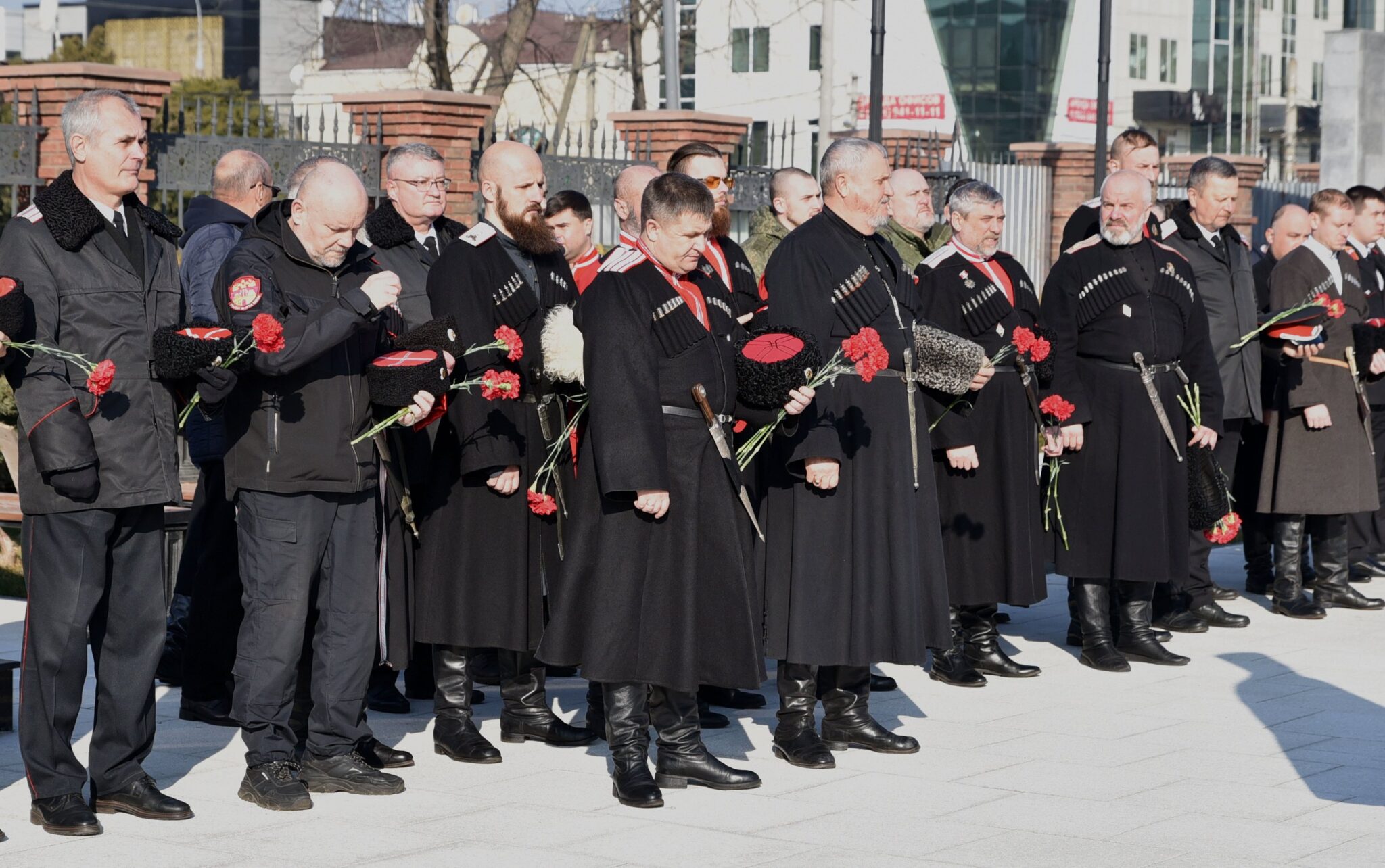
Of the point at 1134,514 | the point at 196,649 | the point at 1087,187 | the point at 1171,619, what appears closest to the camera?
the point at 196,649

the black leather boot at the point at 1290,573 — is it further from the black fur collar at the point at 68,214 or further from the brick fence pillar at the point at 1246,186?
the brick fence pillar at the point at 1246,186

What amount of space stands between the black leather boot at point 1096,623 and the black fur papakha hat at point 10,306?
509 centimetres

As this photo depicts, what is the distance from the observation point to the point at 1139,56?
6172cm

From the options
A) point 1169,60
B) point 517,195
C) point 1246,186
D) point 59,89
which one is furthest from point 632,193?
point 1169,60

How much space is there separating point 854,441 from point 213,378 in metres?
2.36

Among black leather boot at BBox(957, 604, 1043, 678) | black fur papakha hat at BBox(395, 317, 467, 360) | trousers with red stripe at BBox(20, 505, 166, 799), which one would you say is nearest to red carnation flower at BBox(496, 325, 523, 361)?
black fur papakha hat at BBox(395, 317, 467, 360)

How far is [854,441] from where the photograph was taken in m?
Answer: 6.99

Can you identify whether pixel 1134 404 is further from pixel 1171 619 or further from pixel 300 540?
pixel 300 540

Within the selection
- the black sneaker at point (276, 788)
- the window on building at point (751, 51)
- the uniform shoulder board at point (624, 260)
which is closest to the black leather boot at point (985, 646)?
the uniform shoulder board at point (624, 260)

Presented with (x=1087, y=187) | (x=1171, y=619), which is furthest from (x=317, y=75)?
(x=1171, y=619)

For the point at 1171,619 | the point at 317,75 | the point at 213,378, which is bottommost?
the point at 1171,619

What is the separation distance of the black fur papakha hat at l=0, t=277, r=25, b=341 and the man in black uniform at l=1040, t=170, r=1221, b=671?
488 centimetres

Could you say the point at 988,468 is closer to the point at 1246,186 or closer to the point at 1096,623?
the point at 1096,623

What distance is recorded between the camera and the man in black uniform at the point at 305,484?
5992 millimetres
